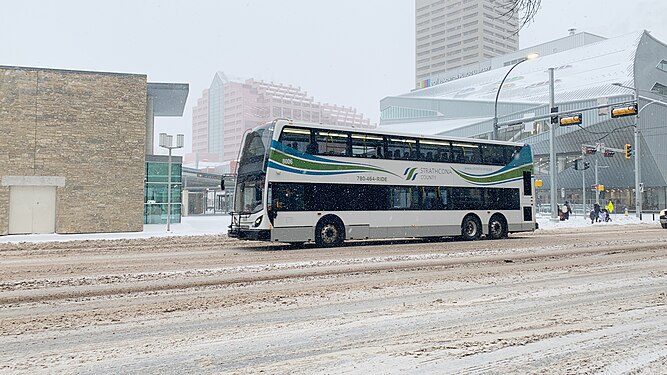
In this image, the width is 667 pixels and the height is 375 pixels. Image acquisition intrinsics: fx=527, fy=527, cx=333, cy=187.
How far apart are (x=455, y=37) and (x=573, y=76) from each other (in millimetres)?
119416

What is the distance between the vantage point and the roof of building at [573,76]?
65.2 m

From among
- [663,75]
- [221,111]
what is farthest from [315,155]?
[221,111]

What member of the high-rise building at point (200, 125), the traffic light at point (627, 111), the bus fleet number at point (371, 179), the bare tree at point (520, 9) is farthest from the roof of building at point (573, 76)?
the high-rise building at point (200, 125)

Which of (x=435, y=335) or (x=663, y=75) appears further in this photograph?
(x=663, y=75)

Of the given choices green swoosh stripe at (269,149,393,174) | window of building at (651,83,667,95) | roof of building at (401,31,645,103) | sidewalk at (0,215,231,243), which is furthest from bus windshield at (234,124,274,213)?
window of building at (651,83,667,95)

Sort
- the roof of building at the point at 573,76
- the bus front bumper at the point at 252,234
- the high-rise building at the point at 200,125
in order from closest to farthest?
the bus front bumper at the point at 252,234, the roof of building at the point at 573,76, the high-rise building at the point at 200,125

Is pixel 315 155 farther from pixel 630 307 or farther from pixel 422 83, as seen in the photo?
pixel 422 83

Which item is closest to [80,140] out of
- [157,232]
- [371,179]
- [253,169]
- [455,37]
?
[157,232]

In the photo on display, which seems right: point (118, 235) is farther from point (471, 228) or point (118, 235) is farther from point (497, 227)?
point (497, 227)

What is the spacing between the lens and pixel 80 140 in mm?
23844

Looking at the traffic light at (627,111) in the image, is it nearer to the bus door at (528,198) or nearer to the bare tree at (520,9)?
the bus door at (528,198)

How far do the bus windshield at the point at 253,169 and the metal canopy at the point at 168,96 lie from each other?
17336 mm

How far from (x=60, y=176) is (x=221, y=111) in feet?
466

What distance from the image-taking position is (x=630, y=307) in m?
6.52
